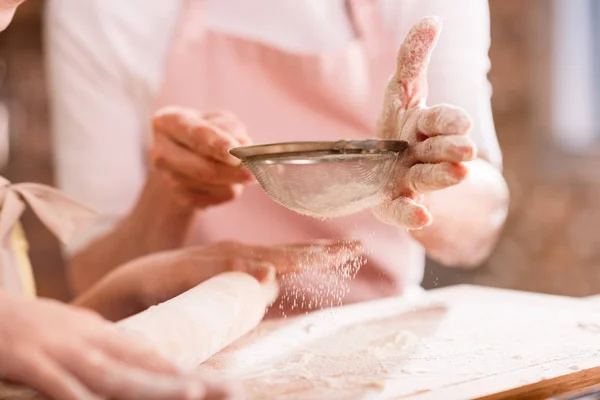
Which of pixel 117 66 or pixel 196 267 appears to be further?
pixel 117 66

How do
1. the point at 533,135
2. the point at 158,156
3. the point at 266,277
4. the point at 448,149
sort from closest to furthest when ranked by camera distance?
the point at 448,149, the point at 266,277, the point at 158,156, the point at 533,135

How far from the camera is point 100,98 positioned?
117 cm

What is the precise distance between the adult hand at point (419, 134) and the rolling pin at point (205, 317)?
18 cm

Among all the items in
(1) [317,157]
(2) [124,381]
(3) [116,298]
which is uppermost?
(1) [317,157]

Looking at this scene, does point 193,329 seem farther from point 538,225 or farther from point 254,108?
point 538,225

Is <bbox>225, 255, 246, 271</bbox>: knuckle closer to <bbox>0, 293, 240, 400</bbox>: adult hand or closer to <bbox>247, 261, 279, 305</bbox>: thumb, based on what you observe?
<bbox>247, 261, 279, 305</bbox>: thumb

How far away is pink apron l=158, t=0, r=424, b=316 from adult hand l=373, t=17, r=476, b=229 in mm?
341

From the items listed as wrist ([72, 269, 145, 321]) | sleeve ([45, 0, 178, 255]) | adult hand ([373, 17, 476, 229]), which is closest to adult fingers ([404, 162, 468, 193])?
adult hand ([373, 17, 476, 229])

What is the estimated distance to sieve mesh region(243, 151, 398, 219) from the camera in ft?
1.89

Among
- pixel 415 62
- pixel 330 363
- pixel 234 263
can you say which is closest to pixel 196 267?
pixel 234 263

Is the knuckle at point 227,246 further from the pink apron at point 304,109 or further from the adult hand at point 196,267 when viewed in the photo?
the pink apron at point 304,109

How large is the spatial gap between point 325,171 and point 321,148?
0.09ft

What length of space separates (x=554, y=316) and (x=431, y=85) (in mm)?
318

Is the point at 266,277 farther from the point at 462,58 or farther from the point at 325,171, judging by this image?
the point at 462,58
